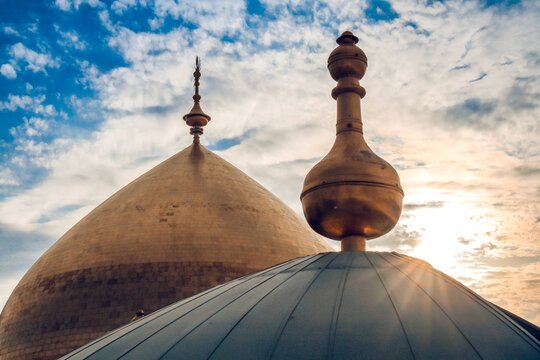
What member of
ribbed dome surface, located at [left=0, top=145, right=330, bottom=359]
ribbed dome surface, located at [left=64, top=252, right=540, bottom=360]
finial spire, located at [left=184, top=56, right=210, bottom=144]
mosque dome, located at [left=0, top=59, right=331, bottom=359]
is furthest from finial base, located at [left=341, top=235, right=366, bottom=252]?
finial spire, located at [left=184, top=56, right=210, bottom=144]

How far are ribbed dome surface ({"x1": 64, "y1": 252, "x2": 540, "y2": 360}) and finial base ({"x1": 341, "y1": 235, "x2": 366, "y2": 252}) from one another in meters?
0.78

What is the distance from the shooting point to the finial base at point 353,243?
771cm

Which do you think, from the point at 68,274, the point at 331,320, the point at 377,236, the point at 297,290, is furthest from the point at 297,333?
the point at 68,274

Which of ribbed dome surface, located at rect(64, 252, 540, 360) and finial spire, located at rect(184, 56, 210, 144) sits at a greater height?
finial spire, located at rect(184, 56, 210, 144)

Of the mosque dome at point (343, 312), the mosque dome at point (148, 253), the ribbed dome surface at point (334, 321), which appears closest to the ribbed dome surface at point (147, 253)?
the mosque dome at point (148, 253)

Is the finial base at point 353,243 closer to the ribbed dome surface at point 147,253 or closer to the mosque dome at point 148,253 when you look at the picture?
the mosque dome at point 148,253

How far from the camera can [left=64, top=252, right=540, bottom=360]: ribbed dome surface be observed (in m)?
5.44

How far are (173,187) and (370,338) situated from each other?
55.5 feet

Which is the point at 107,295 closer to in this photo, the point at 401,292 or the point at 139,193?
the point at 139,193

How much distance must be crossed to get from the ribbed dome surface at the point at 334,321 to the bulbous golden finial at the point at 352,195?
0.75 m

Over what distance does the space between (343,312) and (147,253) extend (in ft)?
49.8

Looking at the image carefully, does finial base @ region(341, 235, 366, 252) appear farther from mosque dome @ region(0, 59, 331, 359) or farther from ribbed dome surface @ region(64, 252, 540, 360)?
mosque dome @ region(0, 59, 331, 359)

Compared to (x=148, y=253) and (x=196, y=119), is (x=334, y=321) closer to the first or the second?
(x=148, y=253)

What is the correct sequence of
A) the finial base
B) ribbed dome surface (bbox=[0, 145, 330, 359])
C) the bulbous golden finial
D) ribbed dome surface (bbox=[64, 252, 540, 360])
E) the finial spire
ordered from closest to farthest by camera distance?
ribbed dome surface (bbox=[64, 252, 540, 360])
the bulbous golden finial
the finial base
ribbed dome surface (bbox=[0, 145, 330, 359])
the finial spire
